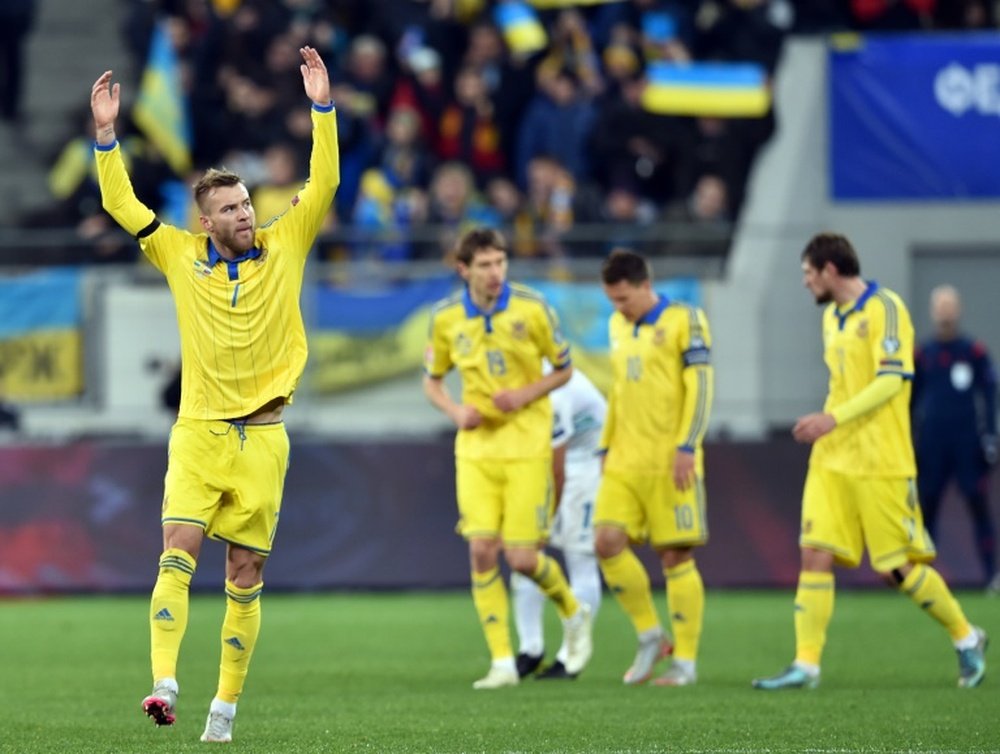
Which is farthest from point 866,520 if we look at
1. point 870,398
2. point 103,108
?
point 103,108

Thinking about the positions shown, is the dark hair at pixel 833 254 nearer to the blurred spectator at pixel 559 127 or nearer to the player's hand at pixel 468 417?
the player's hand at pixel 468 417

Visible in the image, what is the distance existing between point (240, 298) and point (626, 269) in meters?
3.31

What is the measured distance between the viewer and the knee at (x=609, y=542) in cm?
1186

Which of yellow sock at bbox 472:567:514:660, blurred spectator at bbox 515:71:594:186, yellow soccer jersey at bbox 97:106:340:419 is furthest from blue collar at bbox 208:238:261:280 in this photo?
blurred spectator at bbox 515:71:594:186

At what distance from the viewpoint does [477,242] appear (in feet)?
38.3

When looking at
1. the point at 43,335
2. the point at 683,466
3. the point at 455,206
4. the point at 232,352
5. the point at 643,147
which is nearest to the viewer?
the point at 232,352

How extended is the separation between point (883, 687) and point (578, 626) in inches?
75.2

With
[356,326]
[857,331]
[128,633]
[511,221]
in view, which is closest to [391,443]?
[356,326]

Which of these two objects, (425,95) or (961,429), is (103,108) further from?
(425,95)

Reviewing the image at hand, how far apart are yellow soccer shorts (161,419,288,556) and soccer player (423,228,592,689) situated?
9.06ft

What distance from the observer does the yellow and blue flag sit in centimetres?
1747

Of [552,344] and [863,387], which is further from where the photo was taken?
[552,344]

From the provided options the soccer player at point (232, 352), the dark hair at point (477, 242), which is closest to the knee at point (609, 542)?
the dark hair at point (477, 242)

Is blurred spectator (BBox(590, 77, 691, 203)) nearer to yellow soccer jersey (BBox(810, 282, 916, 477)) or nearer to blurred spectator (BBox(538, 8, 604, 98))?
blurred spectator (BBox(538, 8, 604, 98))
